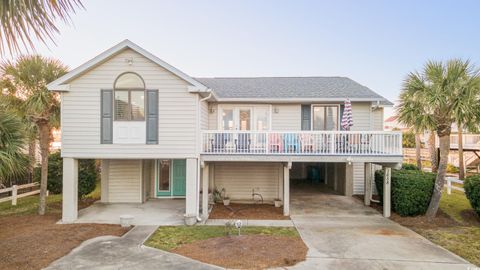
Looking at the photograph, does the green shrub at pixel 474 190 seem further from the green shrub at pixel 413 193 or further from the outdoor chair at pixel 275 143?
the outdoor chair at pixel 275 143

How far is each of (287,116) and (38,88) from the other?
10383 mm

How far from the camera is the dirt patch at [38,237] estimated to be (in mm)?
6328

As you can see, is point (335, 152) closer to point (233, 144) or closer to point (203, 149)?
point (233, 144)

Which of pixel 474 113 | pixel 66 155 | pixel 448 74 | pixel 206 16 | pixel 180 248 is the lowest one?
pixel 180 248

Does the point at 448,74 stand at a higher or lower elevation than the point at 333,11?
lower

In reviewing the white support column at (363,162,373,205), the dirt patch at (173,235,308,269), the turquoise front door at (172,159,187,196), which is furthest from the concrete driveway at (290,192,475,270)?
the turquoise front door at (172,159,187,196)

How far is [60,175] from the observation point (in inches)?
524

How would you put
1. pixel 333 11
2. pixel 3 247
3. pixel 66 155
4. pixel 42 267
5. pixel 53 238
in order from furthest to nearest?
pixel 333 11
pixel 66 155
pixel 53 238
pixel 3 247
pixel 42 267

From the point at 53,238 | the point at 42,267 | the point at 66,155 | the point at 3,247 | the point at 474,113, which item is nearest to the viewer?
the point at 42,267

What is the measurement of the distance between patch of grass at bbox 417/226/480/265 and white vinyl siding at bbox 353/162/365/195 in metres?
4.74

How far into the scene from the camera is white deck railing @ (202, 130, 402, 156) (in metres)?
10.1

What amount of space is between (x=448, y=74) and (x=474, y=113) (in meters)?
1.53

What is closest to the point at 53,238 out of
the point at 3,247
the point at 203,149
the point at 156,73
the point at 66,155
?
the point at 3,247

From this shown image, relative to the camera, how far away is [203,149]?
10.3 m
